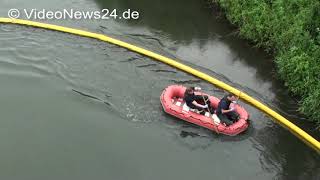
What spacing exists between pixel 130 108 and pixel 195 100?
8.05ft

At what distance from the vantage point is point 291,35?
18.8 metres

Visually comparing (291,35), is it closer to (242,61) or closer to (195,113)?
(242,61)

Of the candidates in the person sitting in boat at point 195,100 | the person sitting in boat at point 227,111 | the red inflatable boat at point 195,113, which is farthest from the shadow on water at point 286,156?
the person sitting in boat at point 195,100

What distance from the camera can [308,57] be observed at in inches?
706

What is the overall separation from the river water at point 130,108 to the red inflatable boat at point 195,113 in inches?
11.9

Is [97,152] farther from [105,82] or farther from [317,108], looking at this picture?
[317,108]

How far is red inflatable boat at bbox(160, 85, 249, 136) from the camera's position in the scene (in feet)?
54.4

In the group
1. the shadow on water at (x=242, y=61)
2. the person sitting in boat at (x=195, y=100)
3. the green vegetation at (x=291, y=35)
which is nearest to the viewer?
the shadow on water at (x=242, y=61)

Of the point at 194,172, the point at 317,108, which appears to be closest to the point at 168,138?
the point at 194,172

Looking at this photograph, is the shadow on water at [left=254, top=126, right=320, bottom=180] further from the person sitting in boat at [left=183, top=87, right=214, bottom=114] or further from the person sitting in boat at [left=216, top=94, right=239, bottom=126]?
the person sitting in boat at [left=183, top=87, right=214, bottom=114]

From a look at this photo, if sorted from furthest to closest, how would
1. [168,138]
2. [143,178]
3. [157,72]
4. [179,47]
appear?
[179,47] < [157,72] < [168,138] < [143,178]

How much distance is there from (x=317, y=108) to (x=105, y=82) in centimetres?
814

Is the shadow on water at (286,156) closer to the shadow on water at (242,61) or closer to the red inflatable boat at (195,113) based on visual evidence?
the shadow on water at (242,61)

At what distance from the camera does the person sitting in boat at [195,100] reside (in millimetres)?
16984
